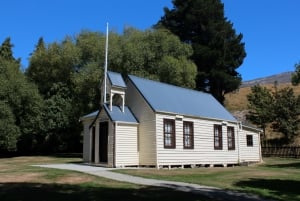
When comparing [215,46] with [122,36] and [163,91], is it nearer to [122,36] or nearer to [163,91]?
[122,36]

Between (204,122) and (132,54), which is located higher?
(132,54)

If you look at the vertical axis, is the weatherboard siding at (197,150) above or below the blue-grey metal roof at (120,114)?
below

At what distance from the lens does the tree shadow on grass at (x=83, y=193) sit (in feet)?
43.0

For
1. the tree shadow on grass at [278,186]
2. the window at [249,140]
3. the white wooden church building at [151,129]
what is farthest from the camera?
the window at [249,140]

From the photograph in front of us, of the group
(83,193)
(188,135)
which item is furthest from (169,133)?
(83,193)

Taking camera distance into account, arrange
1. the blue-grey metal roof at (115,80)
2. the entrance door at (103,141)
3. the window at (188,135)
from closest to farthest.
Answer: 1. the entrance door at (103,141)
2. the blue-grey metal roof at (115,80)
3. the window at (188,135)

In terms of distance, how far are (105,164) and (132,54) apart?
17.1 metres

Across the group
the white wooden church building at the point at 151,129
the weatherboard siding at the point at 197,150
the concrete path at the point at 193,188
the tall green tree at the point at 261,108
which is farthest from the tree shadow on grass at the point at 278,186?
the tall green tree at the point at 261,108

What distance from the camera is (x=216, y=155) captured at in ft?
98.3

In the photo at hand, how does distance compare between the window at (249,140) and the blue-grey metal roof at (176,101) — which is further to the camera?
the window at (249,140)

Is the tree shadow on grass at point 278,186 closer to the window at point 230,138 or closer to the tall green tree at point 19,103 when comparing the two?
the window at point 230,138

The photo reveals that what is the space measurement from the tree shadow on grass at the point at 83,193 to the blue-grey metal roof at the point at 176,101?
35.9 ft

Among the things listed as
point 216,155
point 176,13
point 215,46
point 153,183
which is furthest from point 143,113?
point 176,13

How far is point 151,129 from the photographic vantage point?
25453mm
